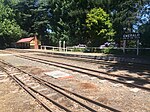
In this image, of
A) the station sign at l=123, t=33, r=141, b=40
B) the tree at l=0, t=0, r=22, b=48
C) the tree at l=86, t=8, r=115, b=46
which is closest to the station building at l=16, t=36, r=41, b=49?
the tree at l=0, t=0, r=22, b=48

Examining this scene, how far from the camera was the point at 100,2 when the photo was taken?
38.0m

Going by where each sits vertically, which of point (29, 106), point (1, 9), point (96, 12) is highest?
point (1, 9)

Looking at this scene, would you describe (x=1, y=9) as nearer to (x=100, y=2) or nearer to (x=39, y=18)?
(x=39, y=18)

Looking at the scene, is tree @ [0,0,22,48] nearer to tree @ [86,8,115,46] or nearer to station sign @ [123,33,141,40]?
tree @ [86,8,115,46]

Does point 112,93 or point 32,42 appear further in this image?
point 32,42

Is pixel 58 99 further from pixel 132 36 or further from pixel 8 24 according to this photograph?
pixel 8 24

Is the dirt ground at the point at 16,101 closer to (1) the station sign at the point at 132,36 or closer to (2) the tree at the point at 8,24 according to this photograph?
(1) the station sign at the point at 132,36

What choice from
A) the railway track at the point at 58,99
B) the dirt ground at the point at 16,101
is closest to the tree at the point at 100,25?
the railway track at the point at 58,99

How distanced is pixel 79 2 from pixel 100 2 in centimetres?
595

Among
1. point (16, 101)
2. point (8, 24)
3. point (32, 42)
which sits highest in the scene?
point (8, 24)

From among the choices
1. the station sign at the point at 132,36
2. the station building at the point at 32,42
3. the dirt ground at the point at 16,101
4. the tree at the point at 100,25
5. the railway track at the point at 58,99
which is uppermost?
the tree at the point at 100,25

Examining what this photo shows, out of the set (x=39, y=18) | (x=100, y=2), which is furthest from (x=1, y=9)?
(x=100, y=2)

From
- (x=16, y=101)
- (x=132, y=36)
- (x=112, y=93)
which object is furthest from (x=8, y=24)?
(x=112, y=93)

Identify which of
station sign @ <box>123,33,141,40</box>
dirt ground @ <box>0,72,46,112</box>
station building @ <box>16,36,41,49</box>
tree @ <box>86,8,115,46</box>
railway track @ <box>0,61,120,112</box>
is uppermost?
tree @ <box>86,8,115,46</box>
